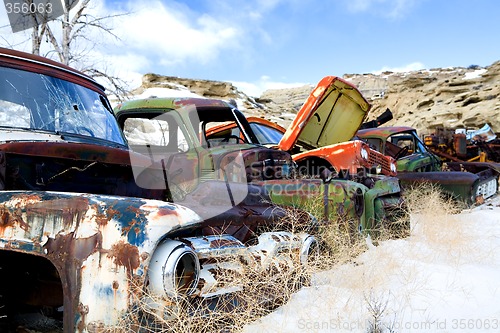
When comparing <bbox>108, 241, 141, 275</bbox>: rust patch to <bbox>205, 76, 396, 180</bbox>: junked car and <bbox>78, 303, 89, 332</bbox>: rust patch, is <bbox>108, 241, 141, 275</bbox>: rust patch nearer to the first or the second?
<bbox>78, 303, 89, 332</bbox>: rust patch

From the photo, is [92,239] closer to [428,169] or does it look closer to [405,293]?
[405,293]

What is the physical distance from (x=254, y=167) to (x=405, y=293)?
2.18 m

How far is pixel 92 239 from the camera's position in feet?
5.66

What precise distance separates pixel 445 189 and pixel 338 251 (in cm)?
502

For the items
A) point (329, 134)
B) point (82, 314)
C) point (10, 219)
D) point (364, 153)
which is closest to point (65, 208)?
point (10, 219)

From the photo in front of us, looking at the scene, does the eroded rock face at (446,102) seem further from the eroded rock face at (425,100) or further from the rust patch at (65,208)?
the rust patch at (65,208)

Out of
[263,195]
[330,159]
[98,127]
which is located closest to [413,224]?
[330,159]

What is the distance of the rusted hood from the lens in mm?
5852

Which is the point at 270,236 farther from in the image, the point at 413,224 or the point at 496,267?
the point at 413,224

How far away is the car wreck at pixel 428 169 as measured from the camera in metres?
7.78

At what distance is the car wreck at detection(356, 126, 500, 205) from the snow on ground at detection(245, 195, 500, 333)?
3.19 meters

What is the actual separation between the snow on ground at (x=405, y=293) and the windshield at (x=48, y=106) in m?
1.97

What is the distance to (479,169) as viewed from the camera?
398 inches

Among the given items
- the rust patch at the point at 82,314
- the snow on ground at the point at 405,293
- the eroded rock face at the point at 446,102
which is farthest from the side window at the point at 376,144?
the eroded rock face at the point at 446,102
